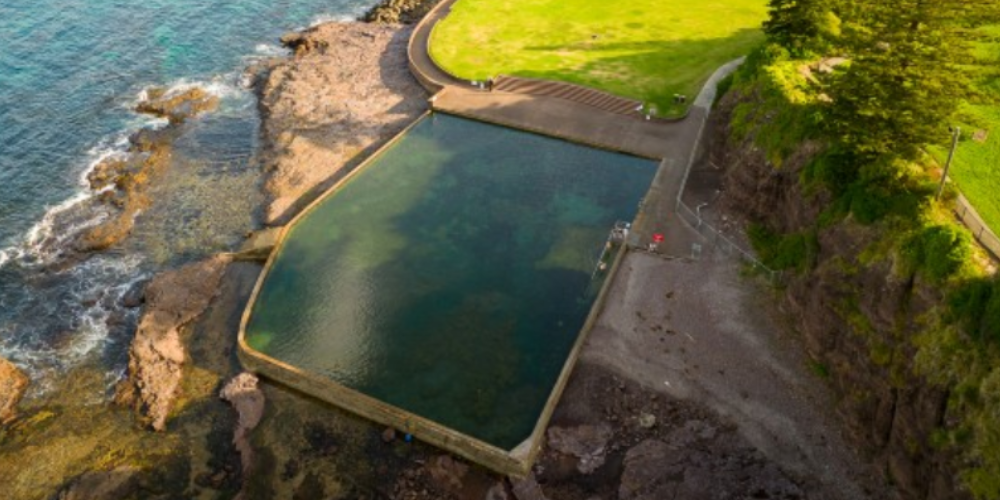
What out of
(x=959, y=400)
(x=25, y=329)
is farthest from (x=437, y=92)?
(x=959, y=400)

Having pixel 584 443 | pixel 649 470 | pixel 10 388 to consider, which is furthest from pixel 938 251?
pixel 10 388

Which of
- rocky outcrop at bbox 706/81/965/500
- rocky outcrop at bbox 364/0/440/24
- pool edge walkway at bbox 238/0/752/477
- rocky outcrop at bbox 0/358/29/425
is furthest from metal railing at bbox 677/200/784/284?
rocky outcrop at bbox 364/0/440/24

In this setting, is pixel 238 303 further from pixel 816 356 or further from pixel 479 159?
pixel 816 356

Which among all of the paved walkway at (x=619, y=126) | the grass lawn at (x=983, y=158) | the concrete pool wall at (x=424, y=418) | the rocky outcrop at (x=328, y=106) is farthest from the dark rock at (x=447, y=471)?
the grass lawn at (x=983, y=158)

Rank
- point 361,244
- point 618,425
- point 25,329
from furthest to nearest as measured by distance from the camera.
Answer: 1. point 361,244
2. point 25,329
3. point 618,425

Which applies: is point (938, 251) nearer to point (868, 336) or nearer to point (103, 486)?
point (868, 336)

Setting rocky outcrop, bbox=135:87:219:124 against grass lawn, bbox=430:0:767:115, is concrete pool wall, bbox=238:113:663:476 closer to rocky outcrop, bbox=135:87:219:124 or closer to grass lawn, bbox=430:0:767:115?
grass lawn, bbox=430:0:767:115
